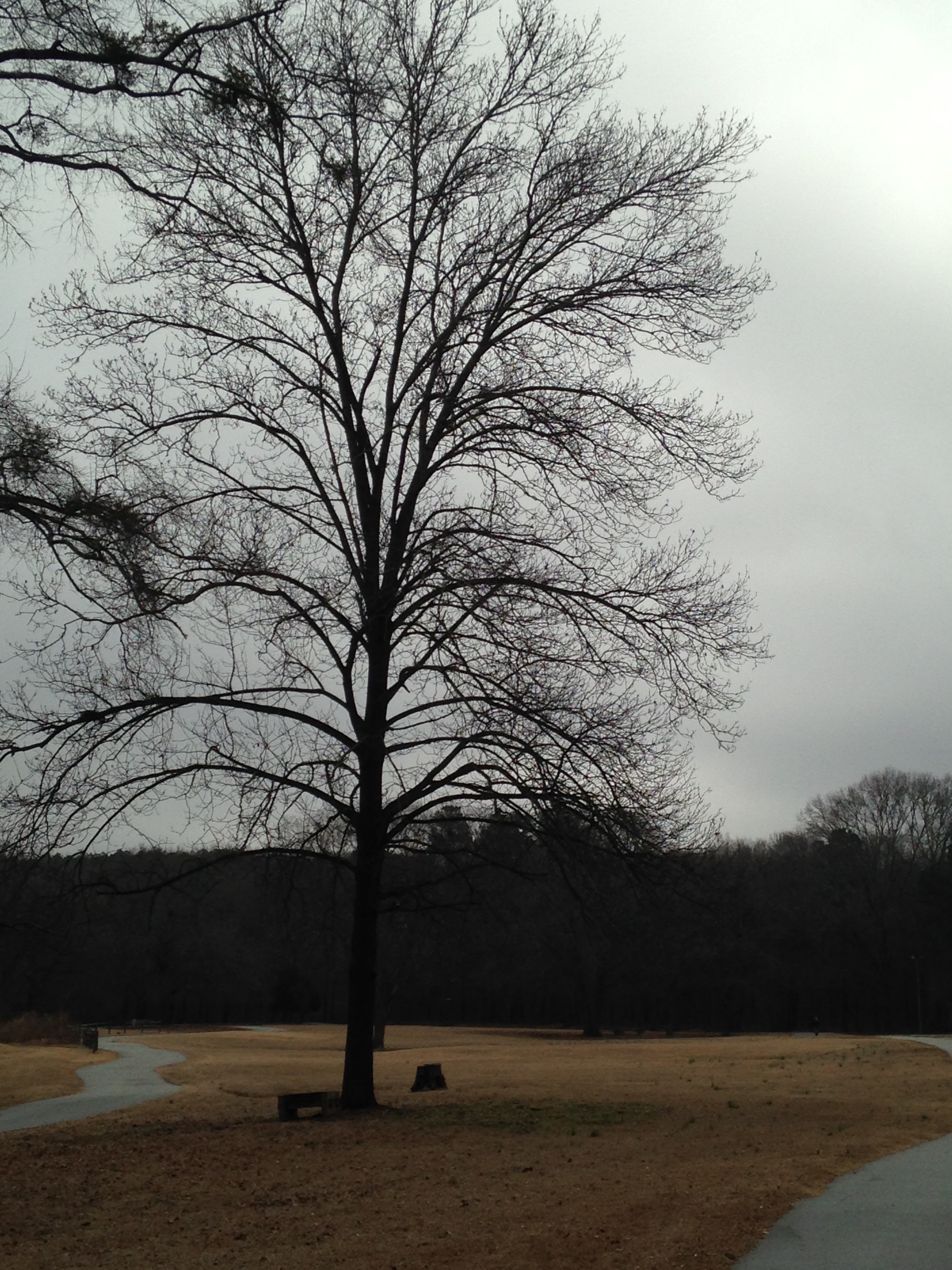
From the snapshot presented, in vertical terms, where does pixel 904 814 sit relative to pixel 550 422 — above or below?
above

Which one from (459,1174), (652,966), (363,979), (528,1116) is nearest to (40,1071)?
(363,979)

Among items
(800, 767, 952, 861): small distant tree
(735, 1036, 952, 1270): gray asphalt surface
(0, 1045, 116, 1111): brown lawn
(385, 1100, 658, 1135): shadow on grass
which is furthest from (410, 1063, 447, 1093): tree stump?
(800, 767, 952, 861): small distant tree

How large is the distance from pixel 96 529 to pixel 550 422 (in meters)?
7.11

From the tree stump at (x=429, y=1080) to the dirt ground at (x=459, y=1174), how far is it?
60cm

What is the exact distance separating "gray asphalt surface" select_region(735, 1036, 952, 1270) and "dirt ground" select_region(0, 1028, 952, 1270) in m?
0.22

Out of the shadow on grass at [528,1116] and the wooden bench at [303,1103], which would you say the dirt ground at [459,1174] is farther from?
the wooden bench at [303,1103]

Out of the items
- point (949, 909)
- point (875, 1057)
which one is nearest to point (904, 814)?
point (949, 909)

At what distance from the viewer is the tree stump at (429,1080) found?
840 inches

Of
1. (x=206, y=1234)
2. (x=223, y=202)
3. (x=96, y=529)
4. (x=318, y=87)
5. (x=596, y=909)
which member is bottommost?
(x=206, y=1234)

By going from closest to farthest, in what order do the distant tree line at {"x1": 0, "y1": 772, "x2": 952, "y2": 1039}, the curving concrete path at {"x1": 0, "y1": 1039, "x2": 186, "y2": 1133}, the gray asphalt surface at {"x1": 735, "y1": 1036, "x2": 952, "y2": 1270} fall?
the gray asphalt surface at {"x1": 735, "y1": 1036, "x2": 952, "y2": 1270}, the curving concrete path at {"x1": 0, "y1": 1039, "x2": 186, "y2": 1133}, the distant tree line at {"x1": 0, "y1": 772, "x2": 952, "y2": 1039}

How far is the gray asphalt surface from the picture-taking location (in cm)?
713

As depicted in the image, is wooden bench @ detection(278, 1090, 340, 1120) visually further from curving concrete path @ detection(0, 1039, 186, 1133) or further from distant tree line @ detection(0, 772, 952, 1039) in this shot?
distant tree line @ detection(0, 772, 952, 1039)

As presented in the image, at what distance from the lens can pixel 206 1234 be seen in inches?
344

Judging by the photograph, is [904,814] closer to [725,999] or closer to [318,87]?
[725,999]
